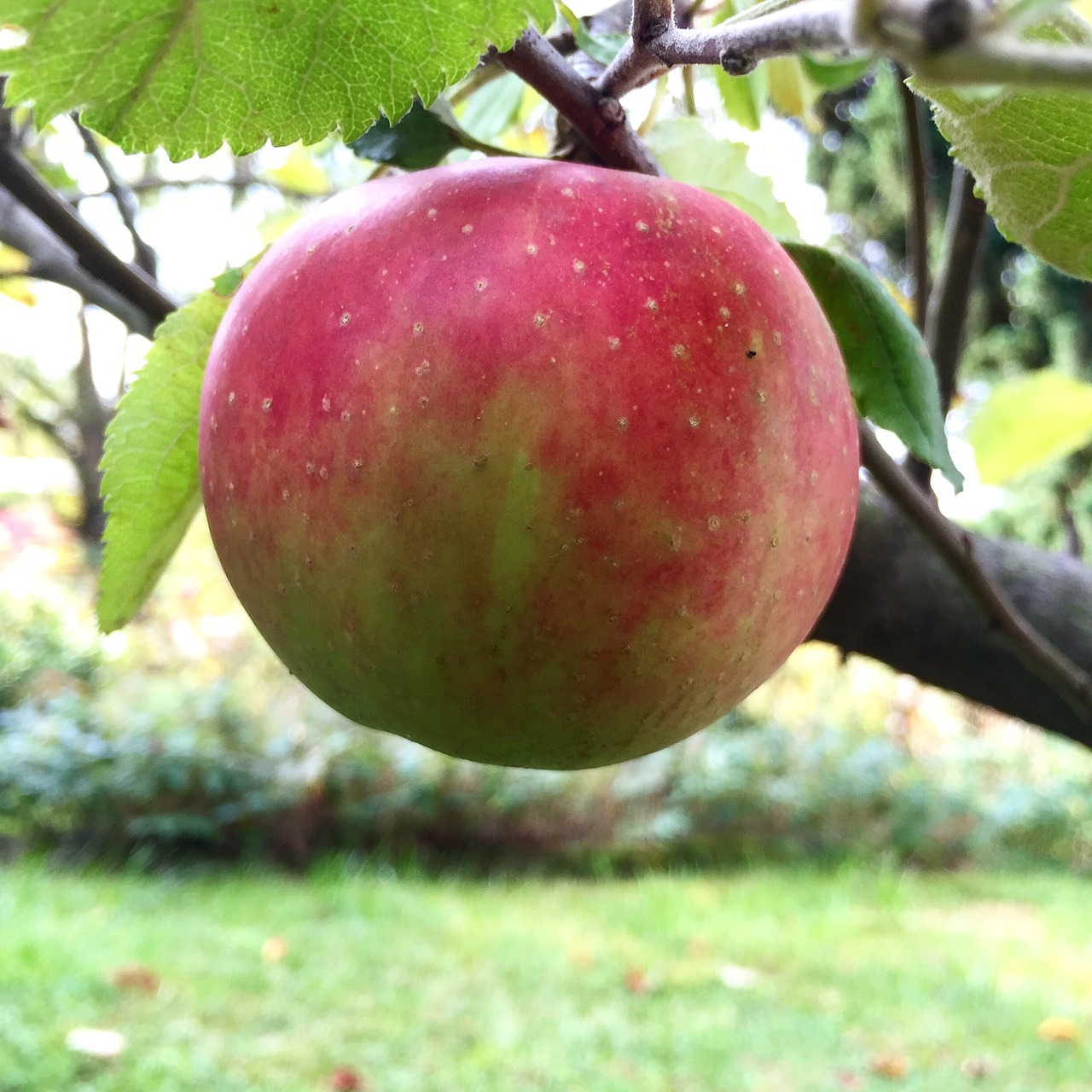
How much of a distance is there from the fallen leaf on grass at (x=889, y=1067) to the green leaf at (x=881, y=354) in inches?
80.7

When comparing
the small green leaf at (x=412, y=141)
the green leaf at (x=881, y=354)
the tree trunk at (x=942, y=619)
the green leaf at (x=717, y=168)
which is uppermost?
the small green leaf at (x=412, y=141)

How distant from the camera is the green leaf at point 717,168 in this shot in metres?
0.55

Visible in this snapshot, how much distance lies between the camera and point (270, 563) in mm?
357

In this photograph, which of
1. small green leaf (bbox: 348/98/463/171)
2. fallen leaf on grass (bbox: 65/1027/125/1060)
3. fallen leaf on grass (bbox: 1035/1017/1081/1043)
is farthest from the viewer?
fallen leaf on grass (bbox: 1035/1017/1081/1043)

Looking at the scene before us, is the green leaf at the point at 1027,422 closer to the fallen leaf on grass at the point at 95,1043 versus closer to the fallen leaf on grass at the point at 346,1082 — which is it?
the fallen leaf on grass at the point at 346,1082

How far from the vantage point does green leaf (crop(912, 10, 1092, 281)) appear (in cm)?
35

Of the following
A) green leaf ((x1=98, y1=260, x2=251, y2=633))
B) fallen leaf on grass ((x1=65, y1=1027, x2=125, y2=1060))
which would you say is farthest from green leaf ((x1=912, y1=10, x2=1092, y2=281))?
fallen leaf on grass ((x1=65, y1=1027, x2=125, y2=1060))

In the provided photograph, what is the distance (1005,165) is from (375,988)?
236 centimetres

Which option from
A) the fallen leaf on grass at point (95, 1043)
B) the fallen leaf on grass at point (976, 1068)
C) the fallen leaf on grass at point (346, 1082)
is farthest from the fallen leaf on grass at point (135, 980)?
the fallen leaf on grass at point (976, 1068)

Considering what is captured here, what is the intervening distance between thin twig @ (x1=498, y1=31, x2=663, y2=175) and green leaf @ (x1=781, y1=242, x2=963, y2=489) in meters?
0.10

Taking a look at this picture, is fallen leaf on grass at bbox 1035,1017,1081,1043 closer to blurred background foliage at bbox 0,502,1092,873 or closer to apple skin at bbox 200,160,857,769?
blurred background foliage at bbox 0,502,1092,873

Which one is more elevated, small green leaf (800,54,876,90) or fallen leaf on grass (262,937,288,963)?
small green leaf (800,54,876,90)

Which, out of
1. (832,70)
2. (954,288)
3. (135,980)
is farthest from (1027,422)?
(135,980)

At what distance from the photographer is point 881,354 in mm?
473
